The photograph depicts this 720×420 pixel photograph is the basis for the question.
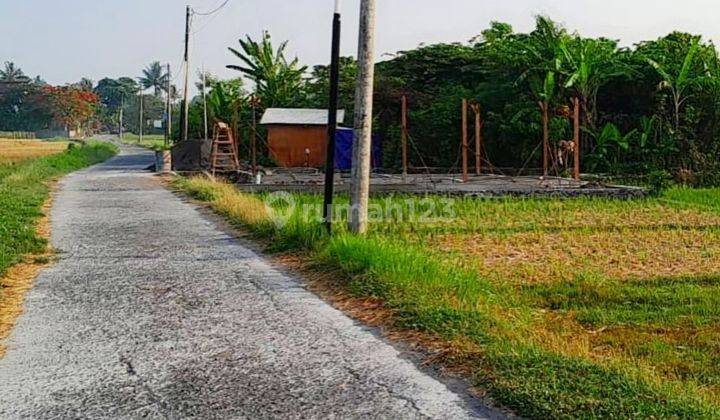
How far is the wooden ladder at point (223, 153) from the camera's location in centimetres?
2670

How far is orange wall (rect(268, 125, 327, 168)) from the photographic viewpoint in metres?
32.8

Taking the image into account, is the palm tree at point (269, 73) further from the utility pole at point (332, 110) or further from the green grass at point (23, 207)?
the utility pole at point (332, 110)

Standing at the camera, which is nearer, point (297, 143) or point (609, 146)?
point (609, 146)

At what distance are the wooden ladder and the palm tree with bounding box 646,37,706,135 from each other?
12.1 meters

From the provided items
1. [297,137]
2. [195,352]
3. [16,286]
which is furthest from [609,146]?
[195,352]

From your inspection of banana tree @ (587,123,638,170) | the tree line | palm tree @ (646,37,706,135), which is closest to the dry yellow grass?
the tree line

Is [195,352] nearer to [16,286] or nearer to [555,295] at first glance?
[16,286]

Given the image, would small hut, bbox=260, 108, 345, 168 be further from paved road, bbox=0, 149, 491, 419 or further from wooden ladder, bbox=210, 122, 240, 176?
paved road, bbox=0, 149, 491, 419

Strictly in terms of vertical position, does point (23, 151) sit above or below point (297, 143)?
below

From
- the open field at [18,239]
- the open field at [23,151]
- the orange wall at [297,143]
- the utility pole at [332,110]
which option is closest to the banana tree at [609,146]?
the orange wall at [297,143]

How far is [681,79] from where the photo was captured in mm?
24641

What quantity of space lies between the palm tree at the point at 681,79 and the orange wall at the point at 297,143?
1213cm

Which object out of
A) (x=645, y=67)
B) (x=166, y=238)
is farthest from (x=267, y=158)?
(x=166, y=238)

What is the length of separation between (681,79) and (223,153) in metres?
13.3
